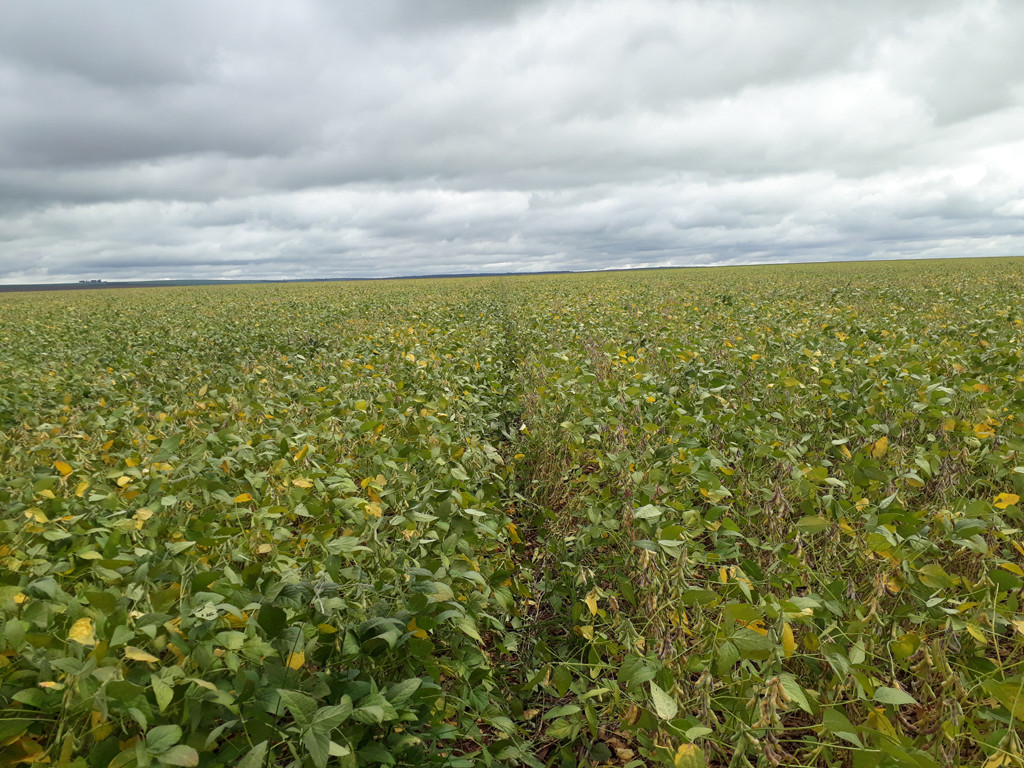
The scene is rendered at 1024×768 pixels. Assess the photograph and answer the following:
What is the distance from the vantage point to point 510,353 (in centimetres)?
964

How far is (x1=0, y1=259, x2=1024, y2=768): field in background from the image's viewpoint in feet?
5.35

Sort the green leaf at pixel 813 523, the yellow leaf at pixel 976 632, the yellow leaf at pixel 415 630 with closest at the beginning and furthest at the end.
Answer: the yellow leaf at pixel 976 632, the yellow leaf at pixel 415 630, the green leaf at pixel 813 523

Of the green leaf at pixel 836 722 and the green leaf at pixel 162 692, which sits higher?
the green leaf at pixel 162 692

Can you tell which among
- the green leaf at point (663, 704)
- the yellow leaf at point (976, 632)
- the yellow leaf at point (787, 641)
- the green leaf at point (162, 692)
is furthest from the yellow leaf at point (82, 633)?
the yellow leaf at point (976, 632)

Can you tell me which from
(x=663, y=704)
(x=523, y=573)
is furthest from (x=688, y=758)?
(x=523, y=573)

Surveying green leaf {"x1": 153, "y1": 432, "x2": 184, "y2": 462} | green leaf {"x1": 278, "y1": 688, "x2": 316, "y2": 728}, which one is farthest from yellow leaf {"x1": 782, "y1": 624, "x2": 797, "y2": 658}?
green leaf {"x1": 153, "y1": 432, "x2": 184, "y2": 462}

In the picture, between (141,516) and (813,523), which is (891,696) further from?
(141,516)

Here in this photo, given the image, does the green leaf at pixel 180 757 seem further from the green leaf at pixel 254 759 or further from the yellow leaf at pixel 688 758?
the yellow leaf at pixel 688 758

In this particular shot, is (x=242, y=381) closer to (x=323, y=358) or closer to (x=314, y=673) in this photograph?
(x=323, y=358)

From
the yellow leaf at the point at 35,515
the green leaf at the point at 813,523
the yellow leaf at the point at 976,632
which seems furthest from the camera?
the yellow leaf at the point at 35,515

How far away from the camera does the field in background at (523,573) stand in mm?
1630

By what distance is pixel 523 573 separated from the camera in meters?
3.34

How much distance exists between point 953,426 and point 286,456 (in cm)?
464

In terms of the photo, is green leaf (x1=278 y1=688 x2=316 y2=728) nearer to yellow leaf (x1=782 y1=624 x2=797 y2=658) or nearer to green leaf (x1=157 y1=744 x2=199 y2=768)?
green leaf (x1=157 y1=744 x2=199 y2=768)
